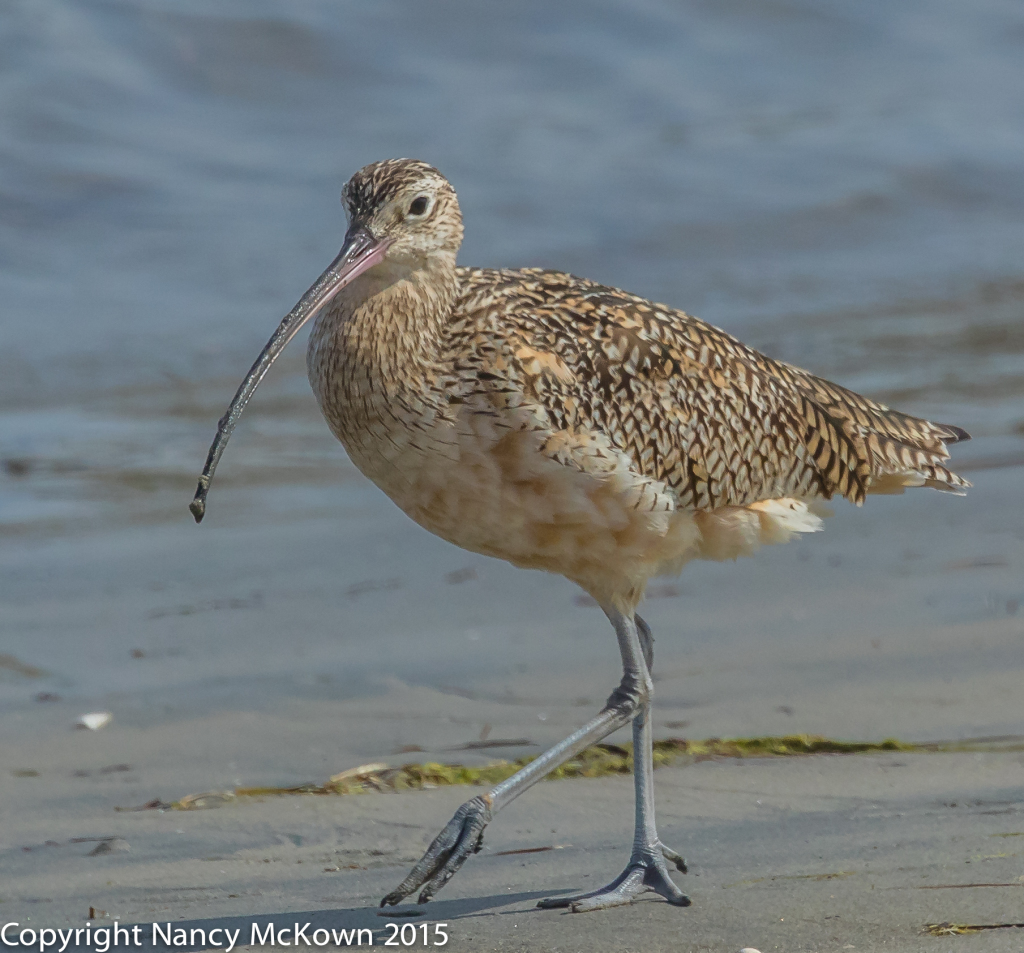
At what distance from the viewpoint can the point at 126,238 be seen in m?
12.7

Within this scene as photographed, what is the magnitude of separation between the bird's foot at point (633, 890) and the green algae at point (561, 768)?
79 centimetres

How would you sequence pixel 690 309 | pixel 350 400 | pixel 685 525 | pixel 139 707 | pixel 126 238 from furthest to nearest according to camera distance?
pixel 126 238 < pixel 690 309 < pixel 139 707 < pixel 685 525 < pixel 350 400

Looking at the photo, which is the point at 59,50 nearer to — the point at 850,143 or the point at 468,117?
the point at 468,117

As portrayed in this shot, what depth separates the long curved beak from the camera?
14.0 ft

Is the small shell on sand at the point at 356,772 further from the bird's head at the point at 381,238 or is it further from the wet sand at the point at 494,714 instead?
the bird's head at the point at 381,238

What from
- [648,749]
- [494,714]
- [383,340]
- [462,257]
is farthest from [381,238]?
[462,257]

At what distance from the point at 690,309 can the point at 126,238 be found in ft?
14.6

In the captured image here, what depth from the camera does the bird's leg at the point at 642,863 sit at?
4.09m

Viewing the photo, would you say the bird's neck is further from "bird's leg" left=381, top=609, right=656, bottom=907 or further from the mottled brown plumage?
"bird's leg" left=381, top=609, right=656, bottom=907

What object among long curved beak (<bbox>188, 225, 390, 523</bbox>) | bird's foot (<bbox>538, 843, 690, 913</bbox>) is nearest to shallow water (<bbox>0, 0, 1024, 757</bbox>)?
bird's foot (<bbox>538, 843, 690, 913</bbox>)

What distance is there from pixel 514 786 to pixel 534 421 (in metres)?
0.97

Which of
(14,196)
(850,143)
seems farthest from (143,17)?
(850,143)

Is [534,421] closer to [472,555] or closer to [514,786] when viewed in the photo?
[514,786]
